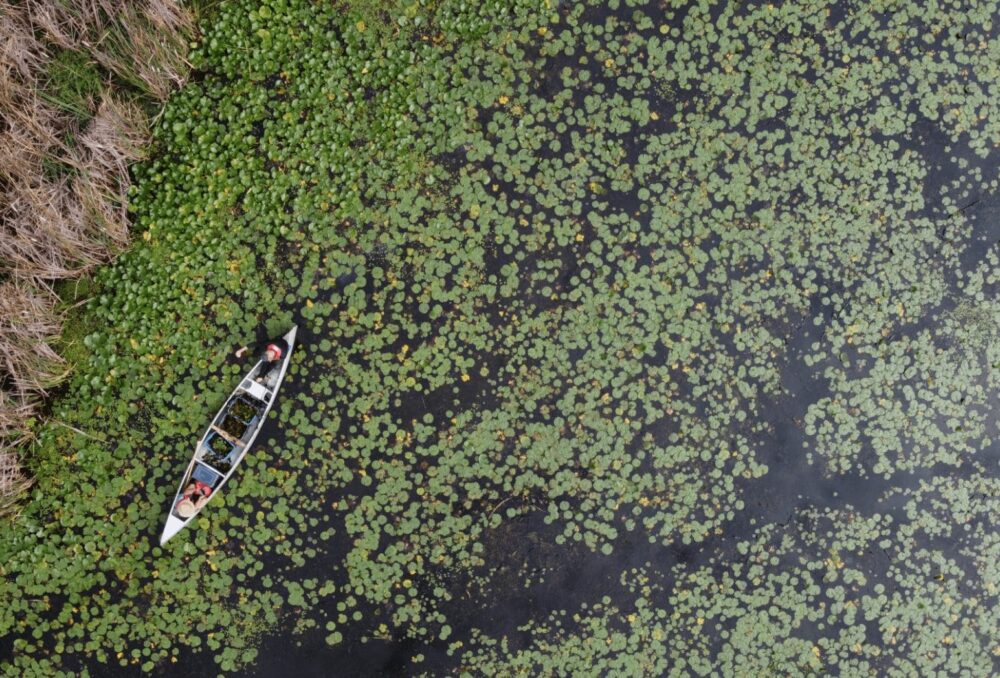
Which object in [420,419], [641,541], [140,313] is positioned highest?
[641,541]

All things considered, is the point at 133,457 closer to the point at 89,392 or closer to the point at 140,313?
the point at 89,392

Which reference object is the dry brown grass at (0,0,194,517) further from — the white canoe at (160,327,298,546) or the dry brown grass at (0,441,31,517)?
the white canoe at (160,327,298,546)

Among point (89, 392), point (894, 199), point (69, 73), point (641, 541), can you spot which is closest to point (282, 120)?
point (69, 73)

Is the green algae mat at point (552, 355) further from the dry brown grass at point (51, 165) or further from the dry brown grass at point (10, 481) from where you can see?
the dry brown grass at point (51, 165)

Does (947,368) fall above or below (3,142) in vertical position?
above

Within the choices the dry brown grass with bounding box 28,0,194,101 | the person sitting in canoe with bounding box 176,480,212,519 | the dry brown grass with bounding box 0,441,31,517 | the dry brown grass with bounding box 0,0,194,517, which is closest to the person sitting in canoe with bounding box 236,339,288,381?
the person sitting in canoe with bounding box 176,480,212,519

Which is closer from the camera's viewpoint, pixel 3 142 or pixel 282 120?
pixel 3 142
